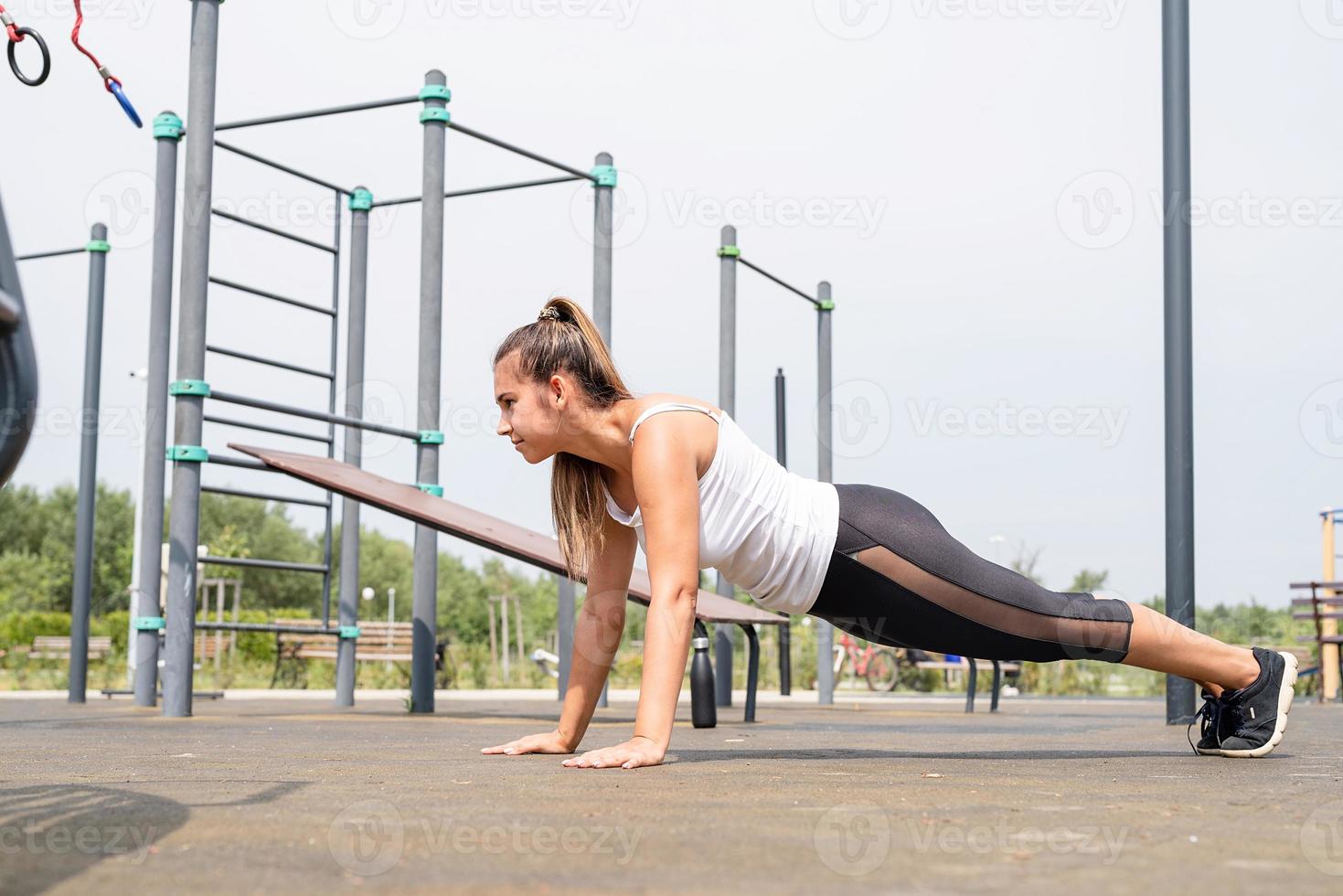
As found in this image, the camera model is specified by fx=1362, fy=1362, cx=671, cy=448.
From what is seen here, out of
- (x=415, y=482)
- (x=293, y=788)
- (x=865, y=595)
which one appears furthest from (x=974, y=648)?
(x=415, y=482)

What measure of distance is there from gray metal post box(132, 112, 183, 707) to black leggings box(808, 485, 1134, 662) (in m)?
4.85

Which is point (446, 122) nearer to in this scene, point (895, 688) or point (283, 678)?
A: point (283, 678)

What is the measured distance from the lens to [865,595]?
288cm

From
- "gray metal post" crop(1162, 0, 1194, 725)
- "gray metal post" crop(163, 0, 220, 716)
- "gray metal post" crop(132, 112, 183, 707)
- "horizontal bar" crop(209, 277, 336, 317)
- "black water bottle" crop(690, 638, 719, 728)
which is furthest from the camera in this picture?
"gray metal post" crop(132, 112, 183, 707)

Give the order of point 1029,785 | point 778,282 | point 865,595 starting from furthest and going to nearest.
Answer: point 778,282 → point 865,595 → point 1029,785

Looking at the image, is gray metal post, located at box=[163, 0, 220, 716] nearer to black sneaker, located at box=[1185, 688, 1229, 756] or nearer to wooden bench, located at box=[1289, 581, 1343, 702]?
black sneaker, located at box=[1185, 688, 1229, 756]

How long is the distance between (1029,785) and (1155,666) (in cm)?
85

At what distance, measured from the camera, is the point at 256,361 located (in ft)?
22.3

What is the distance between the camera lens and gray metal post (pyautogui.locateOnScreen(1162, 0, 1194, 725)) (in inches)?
203

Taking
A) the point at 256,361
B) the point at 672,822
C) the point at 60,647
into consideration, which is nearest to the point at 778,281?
the point at 256,361

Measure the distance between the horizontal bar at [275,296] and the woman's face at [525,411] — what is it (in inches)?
157

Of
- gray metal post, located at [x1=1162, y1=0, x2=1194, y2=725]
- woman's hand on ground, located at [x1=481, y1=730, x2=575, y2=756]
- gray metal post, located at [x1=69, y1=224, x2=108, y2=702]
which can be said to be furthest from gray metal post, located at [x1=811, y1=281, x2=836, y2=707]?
woman's hand on ground, located at [x1=481, y1=730, x2=575, y2=756]

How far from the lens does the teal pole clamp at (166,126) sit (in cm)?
732

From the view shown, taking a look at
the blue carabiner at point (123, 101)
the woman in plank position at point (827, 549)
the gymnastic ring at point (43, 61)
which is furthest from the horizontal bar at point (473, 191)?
the woman in plank position at point (827, 549)
